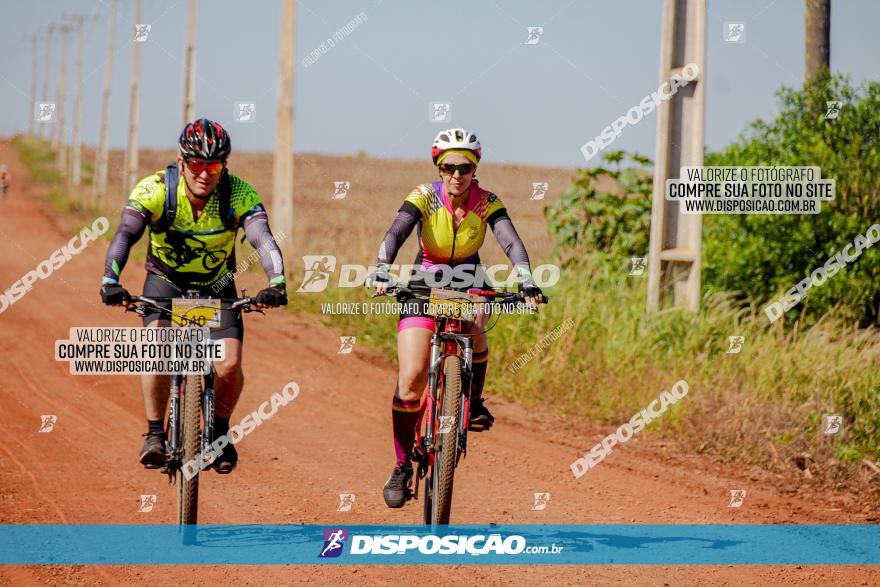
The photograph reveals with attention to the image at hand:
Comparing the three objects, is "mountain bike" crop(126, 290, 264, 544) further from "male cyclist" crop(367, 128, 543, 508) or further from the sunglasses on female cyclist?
the sunglasses on female cyclist

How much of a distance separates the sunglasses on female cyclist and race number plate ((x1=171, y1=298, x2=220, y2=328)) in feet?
5.76

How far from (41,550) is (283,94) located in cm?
1407

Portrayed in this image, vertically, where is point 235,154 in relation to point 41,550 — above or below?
above

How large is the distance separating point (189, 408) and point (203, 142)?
1693 mm

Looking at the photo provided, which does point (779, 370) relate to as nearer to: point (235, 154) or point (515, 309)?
point (515, 309)

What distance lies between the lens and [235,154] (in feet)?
300

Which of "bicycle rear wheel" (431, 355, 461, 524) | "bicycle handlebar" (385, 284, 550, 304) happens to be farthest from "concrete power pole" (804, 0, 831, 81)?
"bicycle rear wheel" (431, 355, 461, 524)

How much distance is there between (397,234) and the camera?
7191mm

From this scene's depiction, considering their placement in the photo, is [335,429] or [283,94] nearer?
[335,429]

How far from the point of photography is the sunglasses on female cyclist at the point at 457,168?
715 centimetres

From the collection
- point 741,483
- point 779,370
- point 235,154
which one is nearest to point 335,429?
point 741,483

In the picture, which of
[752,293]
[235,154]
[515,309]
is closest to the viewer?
[515,309]

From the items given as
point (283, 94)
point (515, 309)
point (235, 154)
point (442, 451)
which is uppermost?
point (235, 154)

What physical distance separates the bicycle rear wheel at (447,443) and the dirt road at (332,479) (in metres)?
0.45
